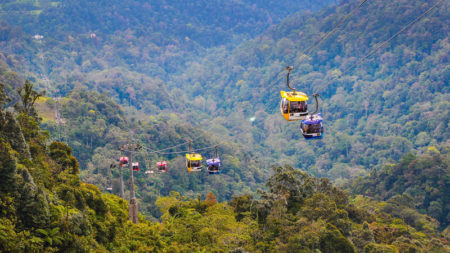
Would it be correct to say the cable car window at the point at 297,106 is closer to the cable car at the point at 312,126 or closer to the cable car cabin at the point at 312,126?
the cable car at the point at 312,126

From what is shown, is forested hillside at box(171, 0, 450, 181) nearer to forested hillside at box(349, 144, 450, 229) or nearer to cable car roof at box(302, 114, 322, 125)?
forested hillside at box(349, 144, 450, 229)

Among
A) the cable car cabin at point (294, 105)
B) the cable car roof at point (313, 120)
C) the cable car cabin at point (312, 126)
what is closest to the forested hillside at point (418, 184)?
the cable car cabin at point (312, 126)

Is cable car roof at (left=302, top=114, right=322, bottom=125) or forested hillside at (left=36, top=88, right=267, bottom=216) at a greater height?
forested hillside at (left=36, top=88, right=267, bottom=216)

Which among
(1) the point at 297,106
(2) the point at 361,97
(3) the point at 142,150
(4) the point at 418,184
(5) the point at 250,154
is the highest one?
(2) the point at 361,97

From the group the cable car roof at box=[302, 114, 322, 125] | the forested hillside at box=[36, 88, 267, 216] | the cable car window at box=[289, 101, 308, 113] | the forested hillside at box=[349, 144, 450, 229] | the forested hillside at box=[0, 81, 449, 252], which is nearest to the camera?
the forested hillside at box=[0, 81, 449, 252]

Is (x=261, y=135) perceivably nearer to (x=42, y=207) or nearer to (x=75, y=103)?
(x=75, y=103)

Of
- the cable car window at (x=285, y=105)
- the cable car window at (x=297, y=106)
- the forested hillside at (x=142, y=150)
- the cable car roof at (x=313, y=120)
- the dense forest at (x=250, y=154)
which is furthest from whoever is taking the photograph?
the forested hillside at (x=142, y=150)

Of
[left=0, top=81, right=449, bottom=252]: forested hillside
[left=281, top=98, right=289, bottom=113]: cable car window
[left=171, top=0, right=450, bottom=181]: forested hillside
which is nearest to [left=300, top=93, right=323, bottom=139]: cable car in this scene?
[left=281, top=98, right=289, bottom=113]: cable car window

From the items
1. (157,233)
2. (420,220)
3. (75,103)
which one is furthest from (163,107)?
(157,233)

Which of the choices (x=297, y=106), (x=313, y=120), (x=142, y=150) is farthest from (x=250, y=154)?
(x=297, y=106)

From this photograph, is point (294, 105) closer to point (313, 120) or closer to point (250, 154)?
point (313, 120)
